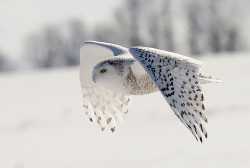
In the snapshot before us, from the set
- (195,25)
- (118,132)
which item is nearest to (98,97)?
(118,132)

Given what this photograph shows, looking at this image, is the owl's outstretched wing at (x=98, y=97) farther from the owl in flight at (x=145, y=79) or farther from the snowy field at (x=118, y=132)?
the snowy field at (x=118, y=132)

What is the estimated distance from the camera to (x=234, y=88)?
1255cm

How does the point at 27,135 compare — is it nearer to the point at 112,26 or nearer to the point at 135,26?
the point at 135,26

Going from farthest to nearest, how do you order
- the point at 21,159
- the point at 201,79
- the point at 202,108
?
the point at 21,159 < the point at 201,79 < the point at 202,108

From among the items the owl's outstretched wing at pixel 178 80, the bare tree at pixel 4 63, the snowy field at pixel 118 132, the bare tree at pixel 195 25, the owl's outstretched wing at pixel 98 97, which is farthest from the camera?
the bare tree at pixel 4 63

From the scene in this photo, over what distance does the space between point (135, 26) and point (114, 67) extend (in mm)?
18547

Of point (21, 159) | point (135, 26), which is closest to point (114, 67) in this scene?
Answer: point (21, 159)

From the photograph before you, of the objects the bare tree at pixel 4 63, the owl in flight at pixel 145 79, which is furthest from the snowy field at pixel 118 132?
the bare tree at pixel 4 63

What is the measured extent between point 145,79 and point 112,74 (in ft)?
0.72

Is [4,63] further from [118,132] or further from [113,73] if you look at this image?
[113,73]

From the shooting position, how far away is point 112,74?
218 cm

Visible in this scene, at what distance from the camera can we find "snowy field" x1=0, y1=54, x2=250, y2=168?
443 inches

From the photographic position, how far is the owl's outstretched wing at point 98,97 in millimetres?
2686

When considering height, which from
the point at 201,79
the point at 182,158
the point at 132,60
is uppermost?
the point at 132,60
